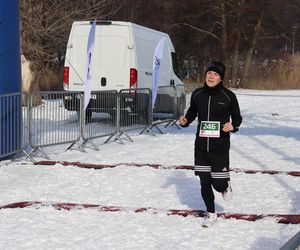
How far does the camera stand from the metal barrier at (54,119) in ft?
33.9

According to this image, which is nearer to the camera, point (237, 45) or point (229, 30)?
point (237, 45)

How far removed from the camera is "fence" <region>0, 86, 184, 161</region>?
999 cm

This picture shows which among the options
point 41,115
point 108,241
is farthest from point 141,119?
point 108,241

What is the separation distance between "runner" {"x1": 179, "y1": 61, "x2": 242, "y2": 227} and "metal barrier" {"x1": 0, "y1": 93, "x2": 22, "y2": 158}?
433 cm

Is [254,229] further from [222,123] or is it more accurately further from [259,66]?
[259,66]

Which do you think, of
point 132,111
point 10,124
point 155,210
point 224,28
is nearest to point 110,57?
point 132,111

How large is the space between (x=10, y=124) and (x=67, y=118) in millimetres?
1540

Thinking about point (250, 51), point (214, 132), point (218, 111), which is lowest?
point (214, 132)

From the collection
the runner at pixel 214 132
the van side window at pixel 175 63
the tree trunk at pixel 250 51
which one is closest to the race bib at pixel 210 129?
the runner at pixel 214 132

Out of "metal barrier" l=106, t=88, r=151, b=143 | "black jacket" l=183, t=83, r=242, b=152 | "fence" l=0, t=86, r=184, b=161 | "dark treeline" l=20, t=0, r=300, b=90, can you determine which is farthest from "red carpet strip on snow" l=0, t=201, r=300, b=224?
"dark treeline" l=20, t=0, r=300, b=90

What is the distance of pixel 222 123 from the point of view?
6.27 m

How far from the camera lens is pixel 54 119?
Result: 11.1 meters

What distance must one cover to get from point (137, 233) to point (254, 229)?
1205 millimetres

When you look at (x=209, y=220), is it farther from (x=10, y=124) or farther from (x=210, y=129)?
(x=10, y=124)
